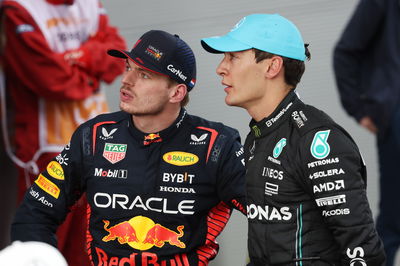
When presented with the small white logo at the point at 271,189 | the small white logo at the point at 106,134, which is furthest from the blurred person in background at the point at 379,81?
the small white logo at the point at 106,134

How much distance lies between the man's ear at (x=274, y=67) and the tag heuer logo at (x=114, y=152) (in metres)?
0.76

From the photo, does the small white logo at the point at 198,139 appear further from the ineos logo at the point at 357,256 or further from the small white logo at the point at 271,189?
the ineos logo at the point at 357,256

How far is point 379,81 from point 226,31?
1695 mm

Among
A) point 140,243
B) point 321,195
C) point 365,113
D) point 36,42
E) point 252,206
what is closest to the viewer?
point 321,195

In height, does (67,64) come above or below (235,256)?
above

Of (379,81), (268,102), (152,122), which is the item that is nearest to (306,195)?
(268,102)

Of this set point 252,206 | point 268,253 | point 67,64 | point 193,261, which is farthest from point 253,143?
point 67,64

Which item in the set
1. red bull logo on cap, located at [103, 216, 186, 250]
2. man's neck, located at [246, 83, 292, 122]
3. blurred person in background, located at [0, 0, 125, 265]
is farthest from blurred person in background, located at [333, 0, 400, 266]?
blurred person in background, located at [0, 0, 125, 265]

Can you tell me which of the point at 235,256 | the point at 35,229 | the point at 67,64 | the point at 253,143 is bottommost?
the point at 235,256

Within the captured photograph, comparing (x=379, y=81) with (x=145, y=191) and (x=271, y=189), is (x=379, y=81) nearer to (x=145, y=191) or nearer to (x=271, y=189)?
(x=271, y=189)

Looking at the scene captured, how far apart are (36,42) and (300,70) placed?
1.63 m

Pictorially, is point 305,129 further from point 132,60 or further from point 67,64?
point 67,64

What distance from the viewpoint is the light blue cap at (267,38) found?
A: 9.36 ft

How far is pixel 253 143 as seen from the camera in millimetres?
2863
